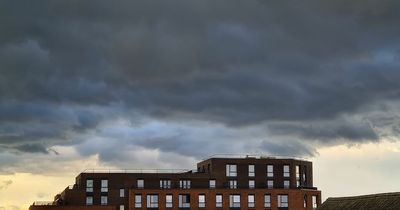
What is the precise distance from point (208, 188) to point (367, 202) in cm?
5900

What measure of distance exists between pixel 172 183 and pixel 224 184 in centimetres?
1003

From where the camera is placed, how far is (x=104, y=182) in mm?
147750

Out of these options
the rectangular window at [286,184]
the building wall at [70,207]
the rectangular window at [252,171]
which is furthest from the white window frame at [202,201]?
the rectangular window at [286,184]

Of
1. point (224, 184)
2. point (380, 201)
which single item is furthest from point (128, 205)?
point (380, 201)

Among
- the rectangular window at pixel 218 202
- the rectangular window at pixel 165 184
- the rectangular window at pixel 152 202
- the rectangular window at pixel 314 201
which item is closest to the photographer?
the rectangular window at pixel 152 202

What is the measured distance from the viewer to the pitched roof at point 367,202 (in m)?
80.8

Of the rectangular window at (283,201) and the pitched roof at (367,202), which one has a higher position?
the rectangular window at (283,201)

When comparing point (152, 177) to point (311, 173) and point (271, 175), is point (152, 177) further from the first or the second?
point (311, 173)

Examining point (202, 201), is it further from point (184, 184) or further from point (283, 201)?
point (283, 201)

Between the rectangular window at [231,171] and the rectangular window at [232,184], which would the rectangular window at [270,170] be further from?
the rectangular window at [232,184]

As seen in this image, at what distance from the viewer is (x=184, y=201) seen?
13812cm

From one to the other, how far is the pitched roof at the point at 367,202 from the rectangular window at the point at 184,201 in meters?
49.0

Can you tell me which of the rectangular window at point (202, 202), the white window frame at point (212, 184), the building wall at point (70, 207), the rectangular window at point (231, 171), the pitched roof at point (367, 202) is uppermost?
the rectangular window at point (231, 171)

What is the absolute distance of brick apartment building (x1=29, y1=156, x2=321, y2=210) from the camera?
5438 inches
